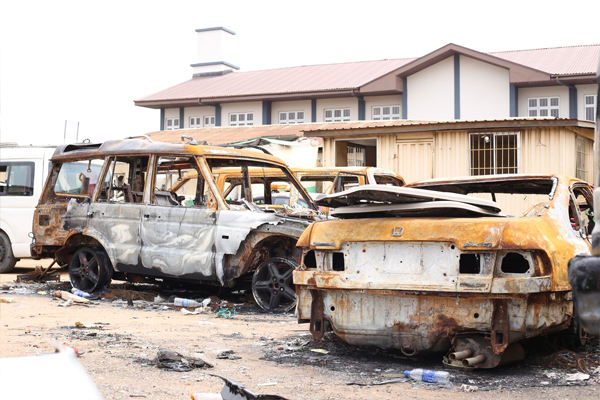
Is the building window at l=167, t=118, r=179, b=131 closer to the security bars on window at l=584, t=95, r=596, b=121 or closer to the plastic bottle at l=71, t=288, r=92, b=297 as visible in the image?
the security bars on window at l=584, t=95, r=596, b=121

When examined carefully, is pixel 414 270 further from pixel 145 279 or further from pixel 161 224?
pixel 145 279

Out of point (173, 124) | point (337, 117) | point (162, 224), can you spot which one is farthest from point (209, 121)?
point (162, 224)

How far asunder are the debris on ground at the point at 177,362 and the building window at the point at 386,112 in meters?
25.3

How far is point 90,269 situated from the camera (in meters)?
9.59

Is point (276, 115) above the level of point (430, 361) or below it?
above

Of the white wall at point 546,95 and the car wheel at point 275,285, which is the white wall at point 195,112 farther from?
the car wheel at point 275,285

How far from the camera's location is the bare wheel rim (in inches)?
371

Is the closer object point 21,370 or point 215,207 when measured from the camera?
point 21,370

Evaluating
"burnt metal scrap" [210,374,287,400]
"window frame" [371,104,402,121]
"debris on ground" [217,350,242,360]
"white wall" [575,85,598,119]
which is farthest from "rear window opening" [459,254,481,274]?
"window frame" [371,104,402,121]

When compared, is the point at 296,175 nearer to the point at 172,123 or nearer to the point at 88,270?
the point at 88,270

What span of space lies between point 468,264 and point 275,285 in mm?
3457

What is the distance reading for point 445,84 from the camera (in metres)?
28.0

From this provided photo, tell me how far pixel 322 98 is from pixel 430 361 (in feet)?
87.7

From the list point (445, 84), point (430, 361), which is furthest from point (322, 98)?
point (430, 361)
